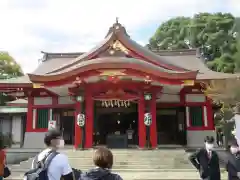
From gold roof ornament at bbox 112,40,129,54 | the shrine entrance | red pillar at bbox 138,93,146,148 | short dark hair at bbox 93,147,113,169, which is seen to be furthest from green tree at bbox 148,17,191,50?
short dark hair at bbox 93,147,113,169

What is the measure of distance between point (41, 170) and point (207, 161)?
11.3 ft

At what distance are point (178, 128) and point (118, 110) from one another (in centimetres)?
368

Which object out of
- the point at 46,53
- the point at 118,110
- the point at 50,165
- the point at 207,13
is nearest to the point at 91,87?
the point at 118,110

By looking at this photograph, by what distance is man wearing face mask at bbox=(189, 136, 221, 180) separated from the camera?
18.9 feet

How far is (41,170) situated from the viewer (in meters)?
3.49

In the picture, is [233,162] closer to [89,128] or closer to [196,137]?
[89,128]

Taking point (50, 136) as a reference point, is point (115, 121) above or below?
above

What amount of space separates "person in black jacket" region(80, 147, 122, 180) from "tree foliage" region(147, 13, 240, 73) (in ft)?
A: 88.7

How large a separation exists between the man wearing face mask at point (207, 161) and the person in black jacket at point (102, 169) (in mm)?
3368

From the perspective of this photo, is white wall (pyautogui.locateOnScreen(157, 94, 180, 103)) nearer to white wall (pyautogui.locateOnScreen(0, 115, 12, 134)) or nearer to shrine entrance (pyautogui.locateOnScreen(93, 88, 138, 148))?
shrine entrance (pyautogui.locateOnScreen(93, 88, 138, 148))

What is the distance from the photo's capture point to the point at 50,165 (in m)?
3.51

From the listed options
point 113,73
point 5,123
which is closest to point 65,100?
point 113,73

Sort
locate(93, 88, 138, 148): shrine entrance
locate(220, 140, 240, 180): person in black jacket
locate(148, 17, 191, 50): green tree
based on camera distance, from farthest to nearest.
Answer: locate(148, 17, 191, 50): green tree
locate(93, 88, 138, 148): shrine entrance
locate(220, 140, 240, 180): person in black jacket

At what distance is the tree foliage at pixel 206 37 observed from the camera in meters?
31.3
